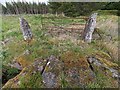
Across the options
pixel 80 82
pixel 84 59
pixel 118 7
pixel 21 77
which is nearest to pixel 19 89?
pixel 21 77

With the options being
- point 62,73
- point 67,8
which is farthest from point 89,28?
point 67,8

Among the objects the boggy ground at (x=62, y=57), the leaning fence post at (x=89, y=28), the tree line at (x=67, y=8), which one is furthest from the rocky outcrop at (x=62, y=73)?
the tree line at (x=67, y=8)

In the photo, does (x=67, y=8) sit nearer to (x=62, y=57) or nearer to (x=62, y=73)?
(x=62, y=57)

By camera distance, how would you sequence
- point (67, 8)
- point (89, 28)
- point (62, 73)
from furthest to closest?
1. point (67, 8)
2. point (89, 28)
3. point (62, 73)

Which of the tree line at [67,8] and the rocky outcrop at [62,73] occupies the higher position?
the tree line at [67,8]

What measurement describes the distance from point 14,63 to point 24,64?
1.08 feet

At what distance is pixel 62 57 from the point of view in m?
5.62

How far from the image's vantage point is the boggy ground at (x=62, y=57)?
511 cm

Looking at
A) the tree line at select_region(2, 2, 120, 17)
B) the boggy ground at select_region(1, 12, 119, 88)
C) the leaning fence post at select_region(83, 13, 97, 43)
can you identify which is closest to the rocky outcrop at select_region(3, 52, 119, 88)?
the boggy ground at select_region(1, 12, 119, 88)

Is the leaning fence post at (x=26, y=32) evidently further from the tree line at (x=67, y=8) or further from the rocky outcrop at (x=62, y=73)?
the tree line at (x=67, y=8)

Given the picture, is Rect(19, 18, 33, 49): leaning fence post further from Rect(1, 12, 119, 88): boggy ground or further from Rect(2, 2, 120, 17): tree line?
Rect(2, 2, 120, 17): tree line

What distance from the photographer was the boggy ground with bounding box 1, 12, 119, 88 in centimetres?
511

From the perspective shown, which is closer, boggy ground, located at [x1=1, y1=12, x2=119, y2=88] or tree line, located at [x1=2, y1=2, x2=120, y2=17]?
boggy ground, located at [x1=1, y1=12, x2=119, y2=88]

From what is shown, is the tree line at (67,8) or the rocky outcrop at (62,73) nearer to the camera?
the rocky outcrop at (62,73)
